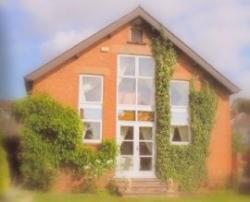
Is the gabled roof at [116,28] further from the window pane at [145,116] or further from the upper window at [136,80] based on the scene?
the window pane at [145,116]

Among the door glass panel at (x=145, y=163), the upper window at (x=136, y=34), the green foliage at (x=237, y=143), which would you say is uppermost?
the upper window at (x=136, y=34)

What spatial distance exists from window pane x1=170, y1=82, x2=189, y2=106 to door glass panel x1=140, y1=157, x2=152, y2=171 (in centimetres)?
270

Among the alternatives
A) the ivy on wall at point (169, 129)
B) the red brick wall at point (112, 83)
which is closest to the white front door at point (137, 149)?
the ivy on wall at point (169, 129)

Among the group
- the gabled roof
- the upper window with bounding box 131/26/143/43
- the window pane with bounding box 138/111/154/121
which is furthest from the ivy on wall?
the upper window with bounding box 131/26/143/43

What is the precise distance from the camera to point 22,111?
2073cm

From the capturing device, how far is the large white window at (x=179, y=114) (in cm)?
2306

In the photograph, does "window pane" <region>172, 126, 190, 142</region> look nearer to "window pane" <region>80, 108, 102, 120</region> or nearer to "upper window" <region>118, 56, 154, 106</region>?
"upper window" <region>118, 56, 154, 106</region>

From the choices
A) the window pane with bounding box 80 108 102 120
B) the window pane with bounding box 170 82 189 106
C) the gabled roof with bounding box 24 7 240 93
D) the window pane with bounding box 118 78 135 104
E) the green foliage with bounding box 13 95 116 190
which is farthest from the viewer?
the window pane with bounding box 170 82 189 106

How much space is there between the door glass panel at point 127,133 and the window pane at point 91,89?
1614 mm

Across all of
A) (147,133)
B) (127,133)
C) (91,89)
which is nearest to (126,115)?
(127,133)

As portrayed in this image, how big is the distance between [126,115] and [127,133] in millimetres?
746

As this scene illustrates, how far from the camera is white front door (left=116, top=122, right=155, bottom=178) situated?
2228cm

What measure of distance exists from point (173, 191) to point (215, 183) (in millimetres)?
2308

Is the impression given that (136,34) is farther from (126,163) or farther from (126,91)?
(126,163)
